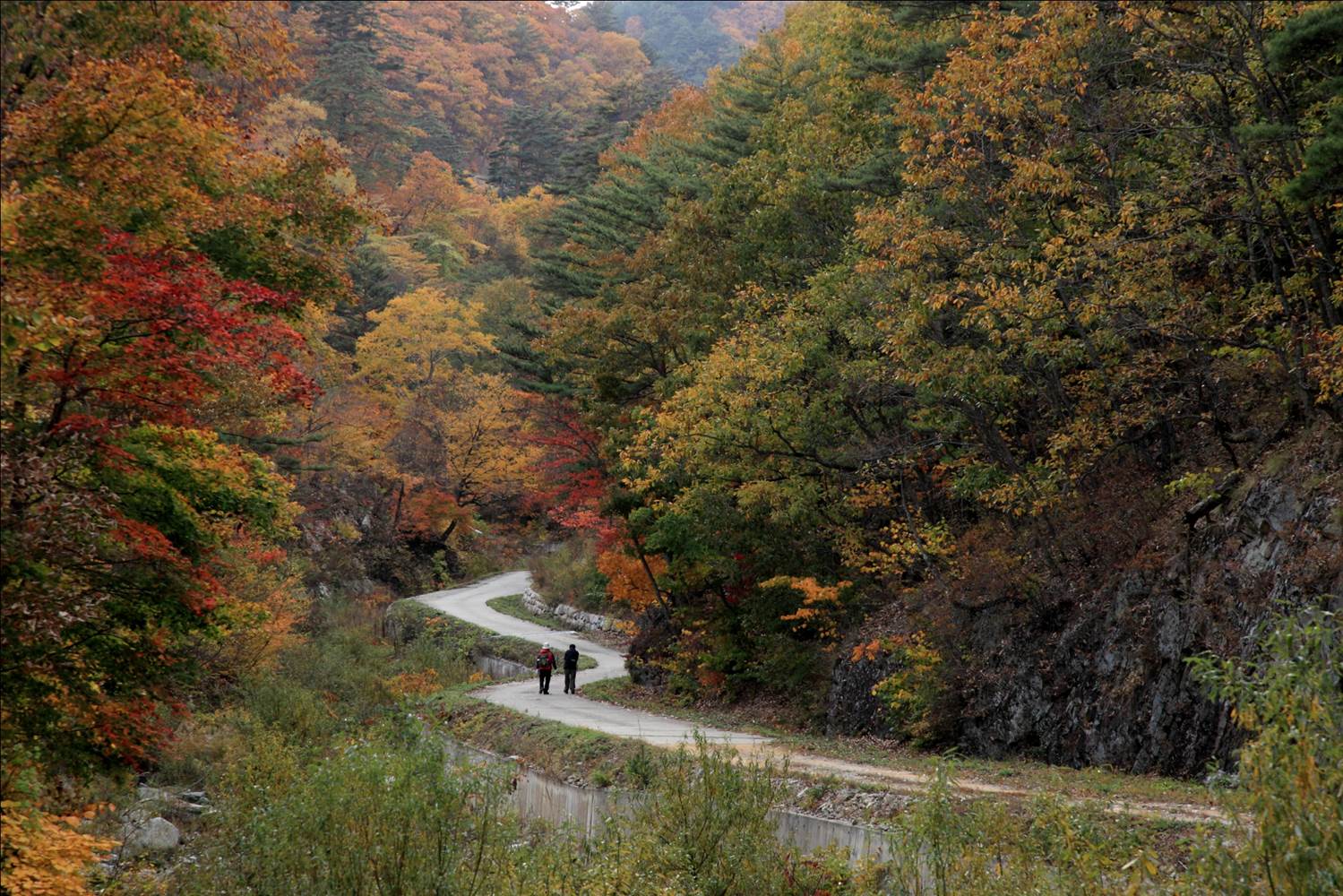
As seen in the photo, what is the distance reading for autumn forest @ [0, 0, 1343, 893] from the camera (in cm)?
821

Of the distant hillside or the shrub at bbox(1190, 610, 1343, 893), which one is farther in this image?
the distant hillside

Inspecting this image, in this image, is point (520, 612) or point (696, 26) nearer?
point (520, 612)

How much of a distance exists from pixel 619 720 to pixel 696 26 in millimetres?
142715

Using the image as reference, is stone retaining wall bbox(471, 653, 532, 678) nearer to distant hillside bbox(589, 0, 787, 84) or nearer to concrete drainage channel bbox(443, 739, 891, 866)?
concrete drainage channel bbox(443, 739, 891, 866)

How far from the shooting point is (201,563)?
11.1 metres

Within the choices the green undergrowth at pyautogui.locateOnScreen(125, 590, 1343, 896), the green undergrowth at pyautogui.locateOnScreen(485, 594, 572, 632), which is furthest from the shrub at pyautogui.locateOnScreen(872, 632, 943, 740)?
the green undergrowth at pyautogui.locateOnScreen(485, 594, 572, 632)

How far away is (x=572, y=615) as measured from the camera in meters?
39.2

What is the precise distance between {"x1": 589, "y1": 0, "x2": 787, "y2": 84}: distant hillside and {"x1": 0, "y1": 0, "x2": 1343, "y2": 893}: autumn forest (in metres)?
106

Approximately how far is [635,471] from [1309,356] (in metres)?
15.6

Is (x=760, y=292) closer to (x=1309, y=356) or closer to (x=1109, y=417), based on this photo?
(x=1109, y=417)

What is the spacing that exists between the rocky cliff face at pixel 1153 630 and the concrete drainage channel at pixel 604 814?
3.94m

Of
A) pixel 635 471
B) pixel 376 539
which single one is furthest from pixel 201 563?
pixel 376 539

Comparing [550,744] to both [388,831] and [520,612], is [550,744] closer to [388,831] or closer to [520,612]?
[388,831]

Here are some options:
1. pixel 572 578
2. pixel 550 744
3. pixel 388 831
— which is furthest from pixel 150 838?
pixel 572 578
